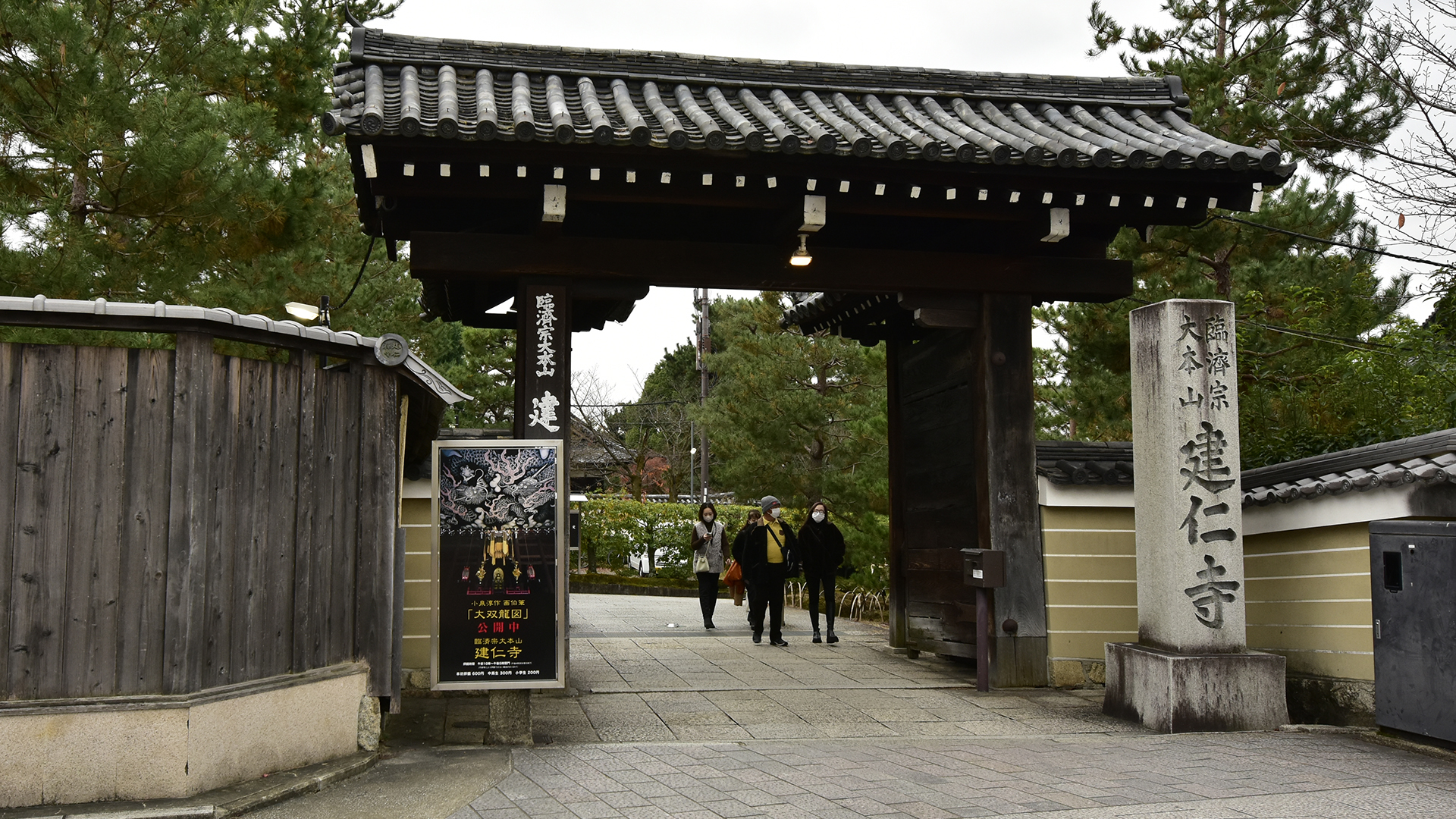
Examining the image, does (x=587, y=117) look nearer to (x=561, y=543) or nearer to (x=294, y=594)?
(x=561, y=543)

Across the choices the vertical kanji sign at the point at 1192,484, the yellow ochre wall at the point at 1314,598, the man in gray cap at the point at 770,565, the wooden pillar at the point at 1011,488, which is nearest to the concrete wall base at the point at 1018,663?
the wooden pillar at the point at 1011,488

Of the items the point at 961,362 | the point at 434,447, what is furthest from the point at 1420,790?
the point at 434,447

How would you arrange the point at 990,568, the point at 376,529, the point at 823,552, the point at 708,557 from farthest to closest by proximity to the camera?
the point at 708,557 → the point at 823,552 → the point at 990,568 → the point at 376,529

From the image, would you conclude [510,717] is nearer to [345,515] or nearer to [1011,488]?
[345,515]

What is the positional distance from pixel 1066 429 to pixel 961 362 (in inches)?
713

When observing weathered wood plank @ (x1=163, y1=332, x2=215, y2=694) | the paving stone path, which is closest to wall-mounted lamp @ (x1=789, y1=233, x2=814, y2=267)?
the paving stone path

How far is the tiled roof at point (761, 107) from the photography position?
777cm

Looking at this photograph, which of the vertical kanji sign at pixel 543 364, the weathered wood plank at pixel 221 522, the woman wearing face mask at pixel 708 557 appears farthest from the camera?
the woman wearing face mask at pixel 708 557

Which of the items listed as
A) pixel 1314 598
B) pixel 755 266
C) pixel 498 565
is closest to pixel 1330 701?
pixel 1314 598

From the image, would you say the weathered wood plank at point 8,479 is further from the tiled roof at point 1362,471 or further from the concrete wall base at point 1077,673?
the tiled roof at point 1362,471

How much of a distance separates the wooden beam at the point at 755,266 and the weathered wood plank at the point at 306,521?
2.23 meters

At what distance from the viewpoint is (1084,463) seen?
390 inches

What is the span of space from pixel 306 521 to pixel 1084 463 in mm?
6778

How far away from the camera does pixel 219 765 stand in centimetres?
574
